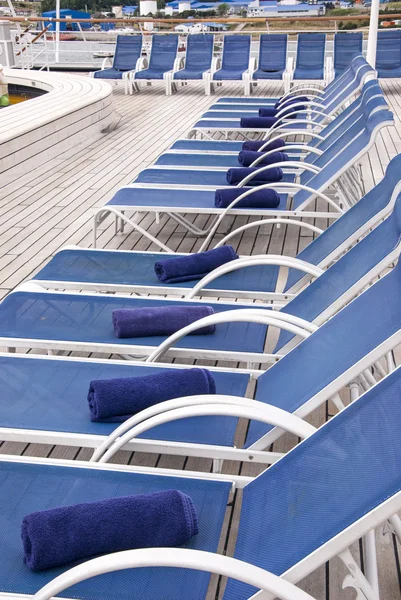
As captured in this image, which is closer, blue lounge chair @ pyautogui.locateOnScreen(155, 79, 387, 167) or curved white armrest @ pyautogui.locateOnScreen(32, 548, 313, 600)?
curved white armrest @ pyautogui.locateOnScreen(32, 548, 313, 600)

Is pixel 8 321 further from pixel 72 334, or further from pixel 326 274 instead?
pixel 326 274

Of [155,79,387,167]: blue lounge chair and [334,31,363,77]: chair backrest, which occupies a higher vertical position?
[334,31,363,77]: chair backrest

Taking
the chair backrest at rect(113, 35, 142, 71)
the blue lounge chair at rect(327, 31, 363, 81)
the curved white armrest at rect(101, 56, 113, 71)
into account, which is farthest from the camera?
the curved white armrest at rect(101, 56, 113, 71)

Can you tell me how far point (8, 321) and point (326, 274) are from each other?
120cm

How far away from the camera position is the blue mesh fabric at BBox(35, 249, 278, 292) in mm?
3311

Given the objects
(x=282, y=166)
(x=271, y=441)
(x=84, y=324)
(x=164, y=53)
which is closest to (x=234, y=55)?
(x=164, y=53)

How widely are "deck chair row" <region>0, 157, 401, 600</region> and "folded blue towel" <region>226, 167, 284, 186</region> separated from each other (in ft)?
6.60

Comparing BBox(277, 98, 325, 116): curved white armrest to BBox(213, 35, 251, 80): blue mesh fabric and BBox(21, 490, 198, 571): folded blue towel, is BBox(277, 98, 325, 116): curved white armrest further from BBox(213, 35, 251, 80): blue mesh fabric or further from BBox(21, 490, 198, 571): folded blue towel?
BBox(21, 490, 198, 571): folded blue towel

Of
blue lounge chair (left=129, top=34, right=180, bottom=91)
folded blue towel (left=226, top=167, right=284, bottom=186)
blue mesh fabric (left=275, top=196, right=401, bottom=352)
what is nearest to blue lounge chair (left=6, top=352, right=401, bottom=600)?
blue mesh fabric (left=275, top=196, right=401, bottom=352)

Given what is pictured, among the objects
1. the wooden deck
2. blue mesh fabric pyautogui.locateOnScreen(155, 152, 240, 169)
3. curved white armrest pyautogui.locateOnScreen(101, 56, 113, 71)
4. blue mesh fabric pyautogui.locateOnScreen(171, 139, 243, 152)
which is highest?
curved white armrest pyautogui.locateOnScreen(101, 56, 113, 71)

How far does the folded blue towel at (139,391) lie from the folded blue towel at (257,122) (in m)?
4.59

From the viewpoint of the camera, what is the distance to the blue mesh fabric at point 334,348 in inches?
80.4

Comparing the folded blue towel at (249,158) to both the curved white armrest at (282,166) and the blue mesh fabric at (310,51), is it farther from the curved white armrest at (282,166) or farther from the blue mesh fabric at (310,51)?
the blue mesh fabric at (310,51)

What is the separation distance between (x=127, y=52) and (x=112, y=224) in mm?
7063
